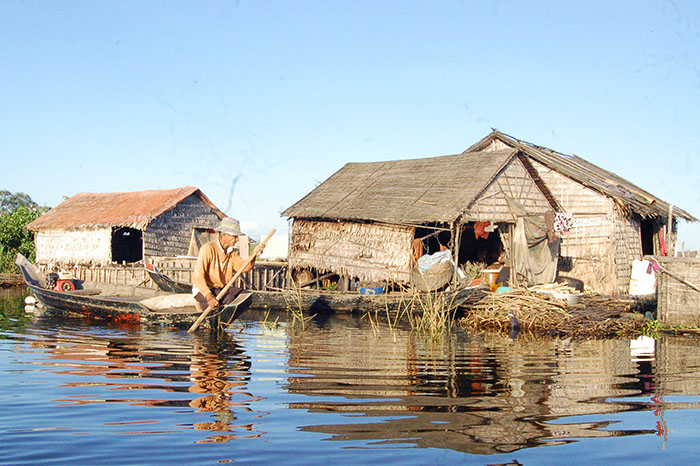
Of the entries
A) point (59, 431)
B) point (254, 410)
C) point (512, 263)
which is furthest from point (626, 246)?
point (59, 431)

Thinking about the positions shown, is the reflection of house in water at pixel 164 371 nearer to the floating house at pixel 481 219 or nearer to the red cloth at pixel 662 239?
the floating house at pixel 481 219

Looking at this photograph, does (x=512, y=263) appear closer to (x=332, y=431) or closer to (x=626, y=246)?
(x=626, y=246)

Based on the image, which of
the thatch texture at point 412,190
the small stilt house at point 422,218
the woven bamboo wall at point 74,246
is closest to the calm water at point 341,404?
the small stilt house at point 422,218

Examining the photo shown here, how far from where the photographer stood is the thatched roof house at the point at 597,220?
17219 mm

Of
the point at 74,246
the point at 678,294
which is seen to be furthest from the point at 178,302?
the point at 74,246

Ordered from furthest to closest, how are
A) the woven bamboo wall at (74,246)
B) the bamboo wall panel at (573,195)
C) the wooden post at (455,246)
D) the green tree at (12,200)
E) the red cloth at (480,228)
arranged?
the green tree at (12,200), the woven bamboo wall at (74,246), the bamboo wall panel at (573,195), the red cloth at (480,228), the wooden post at (455,246)

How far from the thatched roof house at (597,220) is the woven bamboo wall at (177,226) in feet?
36.5

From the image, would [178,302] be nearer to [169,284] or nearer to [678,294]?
[169,284]

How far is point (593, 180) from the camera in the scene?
17.7 m

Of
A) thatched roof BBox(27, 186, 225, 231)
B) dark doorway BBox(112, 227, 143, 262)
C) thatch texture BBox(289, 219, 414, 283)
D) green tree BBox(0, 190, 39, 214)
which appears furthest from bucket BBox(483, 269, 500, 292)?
green tree BBox(0, 190, 39, 214)

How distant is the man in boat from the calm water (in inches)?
38.6

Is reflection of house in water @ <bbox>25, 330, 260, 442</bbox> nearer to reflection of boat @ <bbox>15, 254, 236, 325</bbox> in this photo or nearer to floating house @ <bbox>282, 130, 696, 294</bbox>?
reflection of boat @ <bbox>15, 254, 236, 325</bbox>

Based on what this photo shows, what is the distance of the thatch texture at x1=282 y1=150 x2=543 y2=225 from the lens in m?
15.5

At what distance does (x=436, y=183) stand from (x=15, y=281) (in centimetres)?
1748
